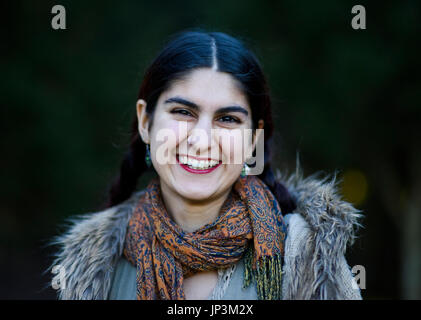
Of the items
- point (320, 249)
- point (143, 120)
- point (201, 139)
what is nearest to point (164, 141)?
point (201, 139)

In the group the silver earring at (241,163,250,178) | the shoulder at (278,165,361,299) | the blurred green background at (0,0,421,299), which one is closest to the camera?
the shoulder at (278,165,361,299)

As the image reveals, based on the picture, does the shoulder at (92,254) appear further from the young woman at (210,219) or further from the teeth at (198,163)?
the teeth at (198,163)

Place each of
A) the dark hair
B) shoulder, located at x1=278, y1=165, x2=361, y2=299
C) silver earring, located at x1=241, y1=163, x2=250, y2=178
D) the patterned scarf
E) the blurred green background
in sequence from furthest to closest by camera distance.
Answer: the blurred green background
silver earring, located at x1=241, y1=163, x2=250, y2=178
the dark hair
the patterned scarf
shoulder, located at x1=278, y1=165, x2=361, y2=299

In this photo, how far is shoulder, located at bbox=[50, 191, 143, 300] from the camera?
2.01 metres

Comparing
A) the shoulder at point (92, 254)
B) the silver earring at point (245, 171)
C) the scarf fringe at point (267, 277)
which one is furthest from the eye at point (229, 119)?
the shoulder at point (92, 254)

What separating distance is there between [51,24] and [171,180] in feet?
13.6

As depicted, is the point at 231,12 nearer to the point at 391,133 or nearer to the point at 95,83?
Result: the point at 95,83

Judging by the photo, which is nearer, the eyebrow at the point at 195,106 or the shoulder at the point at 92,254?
the eyebrow at the point at 195,106

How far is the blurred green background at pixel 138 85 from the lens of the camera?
4.60 metres

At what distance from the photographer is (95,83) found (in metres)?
5.48

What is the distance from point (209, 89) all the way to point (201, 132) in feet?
0.66

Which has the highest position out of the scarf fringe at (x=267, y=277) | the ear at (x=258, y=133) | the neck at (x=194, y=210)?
the ear at (x=258, y=133)

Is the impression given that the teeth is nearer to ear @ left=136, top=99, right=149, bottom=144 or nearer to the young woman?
the young woman

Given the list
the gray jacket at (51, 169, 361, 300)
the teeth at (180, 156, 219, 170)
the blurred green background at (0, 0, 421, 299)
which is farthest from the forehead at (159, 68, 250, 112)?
the blurred green background at (0, 0, 421, 299)
